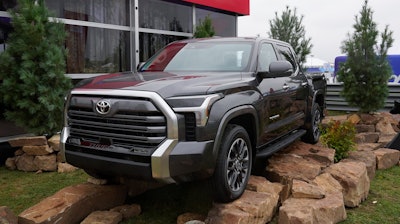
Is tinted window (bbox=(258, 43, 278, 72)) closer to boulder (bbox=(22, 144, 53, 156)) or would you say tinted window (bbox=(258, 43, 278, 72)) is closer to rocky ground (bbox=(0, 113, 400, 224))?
rocky ground (bbox=(0, 113, 400, 224))

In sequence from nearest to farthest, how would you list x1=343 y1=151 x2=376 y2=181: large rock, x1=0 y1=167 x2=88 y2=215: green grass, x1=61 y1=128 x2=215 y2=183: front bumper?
x1=61 y1=128 x2=215 y2=183: front bumper
x1=0 y1=167 x2=88 y2=215: green grass
x1=343 y1=151 x2=376 y2=181: large rock

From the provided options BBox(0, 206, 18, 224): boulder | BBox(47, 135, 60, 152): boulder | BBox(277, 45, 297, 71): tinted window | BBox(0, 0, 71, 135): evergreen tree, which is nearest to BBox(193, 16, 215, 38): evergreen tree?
BBox(277, 45, 297, 71): tinted window

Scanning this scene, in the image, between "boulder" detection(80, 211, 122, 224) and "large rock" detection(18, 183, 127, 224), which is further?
"boulder" detection(80, 211, 122, 224)

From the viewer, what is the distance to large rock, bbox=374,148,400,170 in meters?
5.83

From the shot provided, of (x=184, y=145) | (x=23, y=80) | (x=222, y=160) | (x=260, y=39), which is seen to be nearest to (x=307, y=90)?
(x=260, y=39)

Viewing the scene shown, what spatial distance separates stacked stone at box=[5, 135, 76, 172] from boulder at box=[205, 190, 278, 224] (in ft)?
10.1

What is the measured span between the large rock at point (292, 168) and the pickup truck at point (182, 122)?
29cm

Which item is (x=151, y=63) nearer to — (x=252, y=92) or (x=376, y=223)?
(x=252, y=92)

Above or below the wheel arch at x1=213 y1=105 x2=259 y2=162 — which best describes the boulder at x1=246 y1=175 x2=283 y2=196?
below

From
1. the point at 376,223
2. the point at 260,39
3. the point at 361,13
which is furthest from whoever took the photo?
the point at 361,13

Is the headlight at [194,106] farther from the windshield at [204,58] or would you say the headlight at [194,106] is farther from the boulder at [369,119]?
the boulder at [369,119]

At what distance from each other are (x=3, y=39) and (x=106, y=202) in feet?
13.2

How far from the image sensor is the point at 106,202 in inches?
153

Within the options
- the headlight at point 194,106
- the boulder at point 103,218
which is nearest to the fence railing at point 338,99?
the headlight at point 194,106
